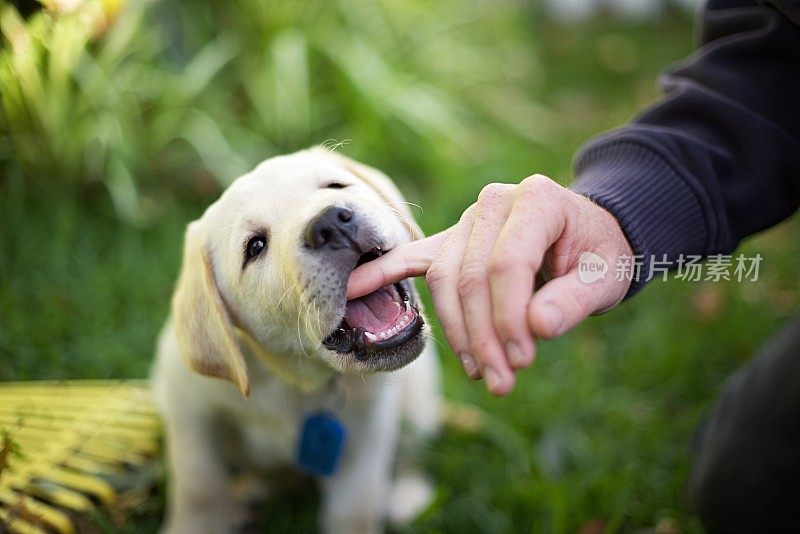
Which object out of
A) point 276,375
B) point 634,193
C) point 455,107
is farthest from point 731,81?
point 455,107

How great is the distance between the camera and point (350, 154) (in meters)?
3.38

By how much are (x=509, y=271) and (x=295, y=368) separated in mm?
780

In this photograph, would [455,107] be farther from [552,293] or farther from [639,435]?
[552,293]

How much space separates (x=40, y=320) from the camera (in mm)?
2484

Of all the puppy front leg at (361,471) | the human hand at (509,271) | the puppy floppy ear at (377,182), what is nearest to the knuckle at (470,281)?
the human hand at (509,271)

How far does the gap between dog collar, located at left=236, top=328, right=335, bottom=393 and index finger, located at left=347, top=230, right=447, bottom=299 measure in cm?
40

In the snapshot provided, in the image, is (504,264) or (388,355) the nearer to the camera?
(504,264)

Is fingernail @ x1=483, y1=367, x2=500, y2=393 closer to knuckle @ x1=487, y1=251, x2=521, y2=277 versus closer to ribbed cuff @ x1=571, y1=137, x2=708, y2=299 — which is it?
knuckle @ x1=487, y1=251, x2=521, y2=277

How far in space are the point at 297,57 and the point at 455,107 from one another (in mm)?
1100

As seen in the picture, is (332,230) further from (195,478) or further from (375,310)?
(195,478)

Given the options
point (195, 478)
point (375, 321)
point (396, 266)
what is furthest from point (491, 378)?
point (195, 478)

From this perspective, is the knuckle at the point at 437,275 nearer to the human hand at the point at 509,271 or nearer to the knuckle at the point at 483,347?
the human hand at the point at 509,271

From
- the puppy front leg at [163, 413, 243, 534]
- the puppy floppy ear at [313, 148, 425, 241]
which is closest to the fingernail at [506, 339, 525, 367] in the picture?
the puppy floppy ear at [313, 148, 425, 241]

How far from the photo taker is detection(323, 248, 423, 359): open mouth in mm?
1441
